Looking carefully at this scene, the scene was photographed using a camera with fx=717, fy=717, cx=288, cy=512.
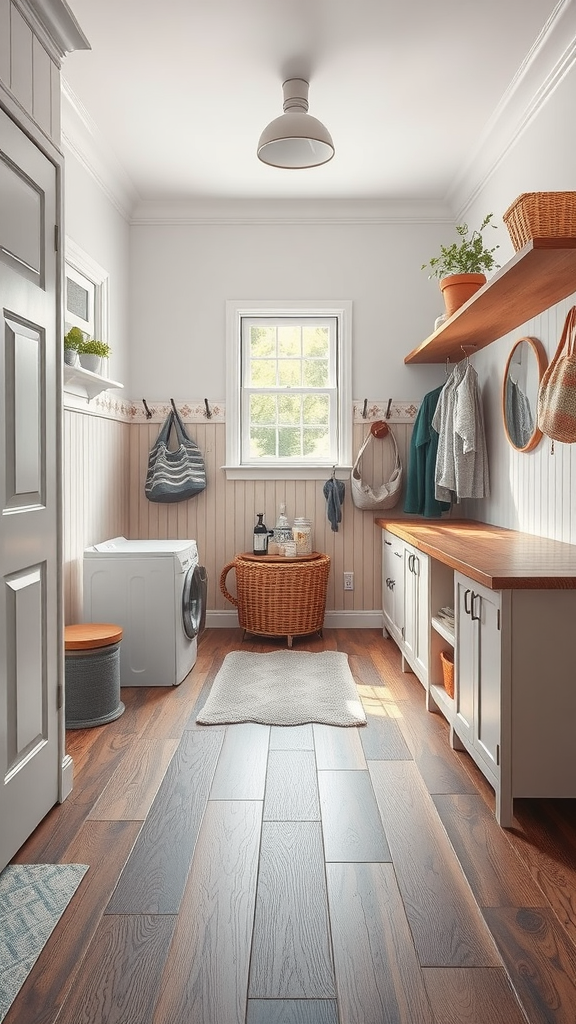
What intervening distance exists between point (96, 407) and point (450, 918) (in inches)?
128

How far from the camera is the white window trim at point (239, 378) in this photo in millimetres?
4910

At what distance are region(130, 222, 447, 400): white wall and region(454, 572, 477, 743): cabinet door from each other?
2542 mm

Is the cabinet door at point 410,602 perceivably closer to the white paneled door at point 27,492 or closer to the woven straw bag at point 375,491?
the woven straw bag at point 375,491

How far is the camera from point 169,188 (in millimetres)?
4629

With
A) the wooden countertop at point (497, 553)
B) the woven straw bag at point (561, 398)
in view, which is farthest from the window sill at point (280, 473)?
the woven straw bag at point (561, 398)

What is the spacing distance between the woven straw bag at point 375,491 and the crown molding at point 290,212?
1498mm

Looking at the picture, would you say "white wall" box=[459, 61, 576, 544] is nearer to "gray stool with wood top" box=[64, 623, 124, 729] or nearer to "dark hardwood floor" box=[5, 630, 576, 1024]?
"dark hardwood floor" box=[5, 630, 576, 1024]

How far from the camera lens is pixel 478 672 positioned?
7.95 ft

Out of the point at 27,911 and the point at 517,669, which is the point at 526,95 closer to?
the point at 517,669

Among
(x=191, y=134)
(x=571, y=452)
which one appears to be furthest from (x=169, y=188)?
(x=571, y=452)

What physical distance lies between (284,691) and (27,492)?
1.83 meters

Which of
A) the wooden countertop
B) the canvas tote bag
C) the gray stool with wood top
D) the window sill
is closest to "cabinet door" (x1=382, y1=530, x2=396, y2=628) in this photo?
the wooden countertop

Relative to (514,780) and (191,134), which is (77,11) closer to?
(191,134)

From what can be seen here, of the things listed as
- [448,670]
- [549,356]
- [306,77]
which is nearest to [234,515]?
[448,670]
